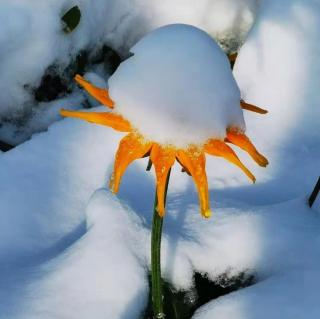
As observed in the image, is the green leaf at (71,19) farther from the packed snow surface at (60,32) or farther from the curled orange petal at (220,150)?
the curled orange petal at (220,150)

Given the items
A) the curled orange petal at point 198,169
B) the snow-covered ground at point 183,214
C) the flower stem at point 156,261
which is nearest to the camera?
the curled orange petal at point 198,169

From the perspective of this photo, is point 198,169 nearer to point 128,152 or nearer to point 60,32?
point 128,152

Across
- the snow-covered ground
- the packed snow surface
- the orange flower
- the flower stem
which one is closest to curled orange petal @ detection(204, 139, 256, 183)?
the orange flower

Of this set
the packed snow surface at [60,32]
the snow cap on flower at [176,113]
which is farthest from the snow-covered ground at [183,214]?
the snow cap on flower at [176,113]

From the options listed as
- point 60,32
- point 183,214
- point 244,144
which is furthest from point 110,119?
point 60,32

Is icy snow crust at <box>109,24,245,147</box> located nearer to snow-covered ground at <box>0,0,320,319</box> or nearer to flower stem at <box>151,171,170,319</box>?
flower stem at <box>151,171,170,319</box>

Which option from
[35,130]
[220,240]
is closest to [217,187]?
[220,240]
